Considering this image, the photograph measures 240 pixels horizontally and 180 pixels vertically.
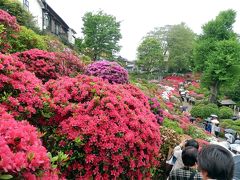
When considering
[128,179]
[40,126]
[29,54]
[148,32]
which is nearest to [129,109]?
[128,179]

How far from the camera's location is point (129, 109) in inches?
200

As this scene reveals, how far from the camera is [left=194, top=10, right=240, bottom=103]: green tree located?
103 ft

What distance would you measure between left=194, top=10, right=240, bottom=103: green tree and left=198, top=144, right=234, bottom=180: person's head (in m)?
30.0

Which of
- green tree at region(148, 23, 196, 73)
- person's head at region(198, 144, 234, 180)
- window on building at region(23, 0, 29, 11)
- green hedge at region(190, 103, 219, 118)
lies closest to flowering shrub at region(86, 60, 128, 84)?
person's head at region(198, 144, 234, 180)

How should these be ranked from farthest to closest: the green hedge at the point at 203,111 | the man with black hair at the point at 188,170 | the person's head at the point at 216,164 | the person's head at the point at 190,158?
the green hedge at the point at 203,111
the person's head at the point at 190,158
the man with black hair at the point at 188,170
the person's head at the point at 216,164

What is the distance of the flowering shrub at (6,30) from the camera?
788cm

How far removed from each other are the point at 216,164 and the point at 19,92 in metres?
3.00

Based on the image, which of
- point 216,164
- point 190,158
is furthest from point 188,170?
point 216,164

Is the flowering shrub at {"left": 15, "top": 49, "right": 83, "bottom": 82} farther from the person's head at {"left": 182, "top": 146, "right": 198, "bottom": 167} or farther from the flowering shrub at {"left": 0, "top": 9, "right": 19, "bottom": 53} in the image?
the person's head at {"left": 182, "top": 146, "right": 198, "bottom": 167}

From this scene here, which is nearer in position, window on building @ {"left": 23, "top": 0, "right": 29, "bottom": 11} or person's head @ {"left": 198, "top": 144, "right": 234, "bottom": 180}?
person's head @ {"left": 198, "top": 144, "right": 234, "bottom": 180}

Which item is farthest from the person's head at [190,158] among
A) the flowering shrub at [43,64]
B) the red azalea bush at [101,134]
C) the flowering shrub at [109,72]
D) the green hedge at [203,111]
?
the green hedge at [203,111]

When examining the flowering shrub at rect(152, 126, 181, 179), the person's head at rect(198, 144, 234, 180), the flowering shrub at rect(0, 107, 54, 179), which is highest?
the flowering shrub at rect(0, 107, 54, 179)

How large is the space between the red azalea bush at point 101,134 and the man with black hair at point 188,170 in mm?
729

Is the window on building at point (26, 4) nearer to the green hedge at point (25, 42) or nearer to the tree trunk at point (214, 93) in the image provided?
the green hedge at point (25, 42)
